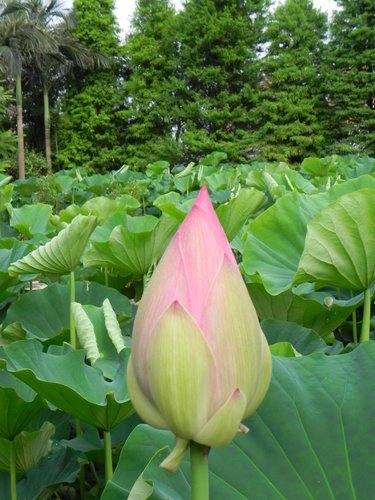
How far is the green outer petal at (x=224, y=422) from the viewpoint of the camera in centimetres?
29

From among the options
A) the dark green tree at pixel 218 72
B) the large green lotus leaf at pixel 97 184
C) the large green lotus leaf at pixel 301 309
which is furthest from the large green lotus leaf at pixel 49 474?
the dark green tree at pixel 218 72

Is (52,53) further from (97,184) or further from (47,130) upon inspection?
(97,184)

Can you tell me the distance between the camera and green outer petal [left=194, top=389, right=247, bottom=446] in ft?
0.95

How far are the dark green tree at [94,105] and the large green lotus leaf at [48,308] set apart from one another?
18345mm

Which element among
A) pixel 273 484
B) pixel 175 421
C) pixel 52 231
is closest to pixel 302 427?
pixel 273 484

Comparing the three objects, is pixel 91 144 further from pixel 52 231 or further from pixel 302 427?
pixel 302 427

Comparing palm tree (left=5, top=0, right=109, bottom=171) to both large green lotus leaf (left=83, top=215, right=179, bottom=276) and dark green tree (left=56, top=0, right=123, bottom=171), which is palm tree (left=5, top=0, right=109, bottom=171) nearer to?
dark green tree (left=56, top=0, right=123, bottom=171)

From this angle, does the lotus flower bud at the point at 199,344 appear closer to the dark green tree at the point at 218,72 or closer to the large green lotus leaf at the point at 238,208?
the large green lotus leaf at the point at 238,208

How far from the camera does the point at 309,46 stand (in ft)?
55.3

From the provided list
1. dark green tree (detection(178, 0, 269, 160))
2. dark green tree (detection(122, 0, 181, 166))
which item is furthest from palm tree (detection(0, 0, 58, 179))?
dark green tree (detection(178, 0, 269, 160))

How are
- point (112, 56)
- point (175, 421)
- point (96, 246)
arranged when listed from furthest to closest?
point (112, 56)
point (96, 246)
point (175, 421)

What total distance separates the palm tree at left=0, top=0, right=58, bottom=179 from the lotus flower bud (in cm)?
1920

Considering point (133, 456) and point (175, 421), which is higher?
point (175, 421)

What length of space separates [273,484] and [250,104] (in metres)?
17.3
